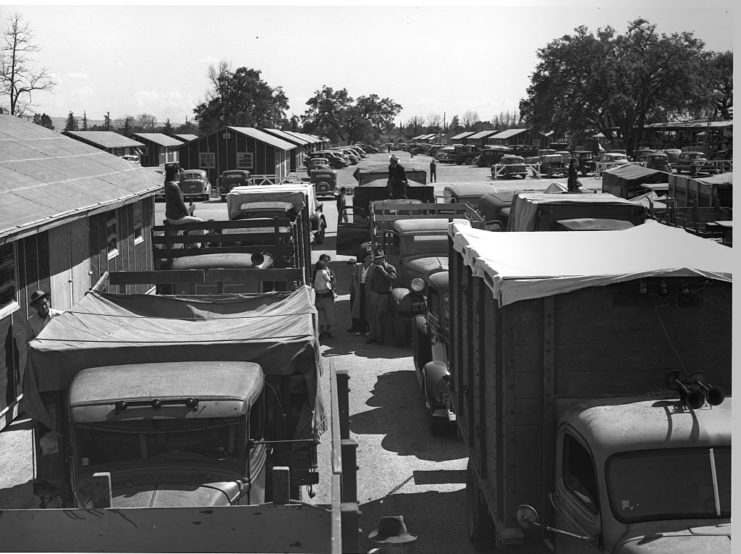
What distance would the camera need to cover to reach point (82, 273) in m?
16.0

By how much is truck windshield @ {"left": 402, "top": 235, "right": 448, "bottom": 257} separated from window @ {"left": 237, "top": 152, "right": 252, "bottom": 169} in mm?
38402

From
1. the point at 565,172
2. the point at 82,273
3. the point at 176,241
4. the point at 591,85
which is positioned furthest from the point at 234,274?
the point at 591,85

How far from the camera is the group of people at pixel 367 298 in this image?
16156 millimetres

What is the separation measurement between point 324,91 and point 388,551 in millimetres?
Result: 143393

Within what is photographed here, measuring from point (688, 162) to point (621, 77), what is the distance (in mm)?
19850

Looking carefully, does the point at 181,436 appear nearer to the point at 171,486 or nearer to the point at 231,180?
the point at 171,486

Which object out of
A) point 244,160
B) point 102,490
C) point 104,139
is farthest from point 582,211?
point 104,139

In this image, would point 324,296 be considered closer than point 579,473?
No

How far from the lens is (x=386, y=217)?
19141 millimetres

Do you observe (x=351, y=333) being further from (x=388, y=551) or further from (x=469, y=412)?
(x=388, y=551)

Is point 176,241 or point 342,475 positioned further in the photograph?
point 176,241

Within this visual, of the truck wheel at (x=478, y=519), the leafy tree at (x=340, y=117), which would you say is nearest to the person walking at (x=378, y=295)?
the truck wheel at (x=478, y=519)

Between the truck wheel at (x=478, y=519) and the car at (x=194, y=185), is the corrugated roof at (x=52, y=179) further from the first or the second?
the car at (x=194, y=185)

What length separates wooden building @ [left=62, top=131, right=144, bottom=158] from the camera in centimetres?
5638
